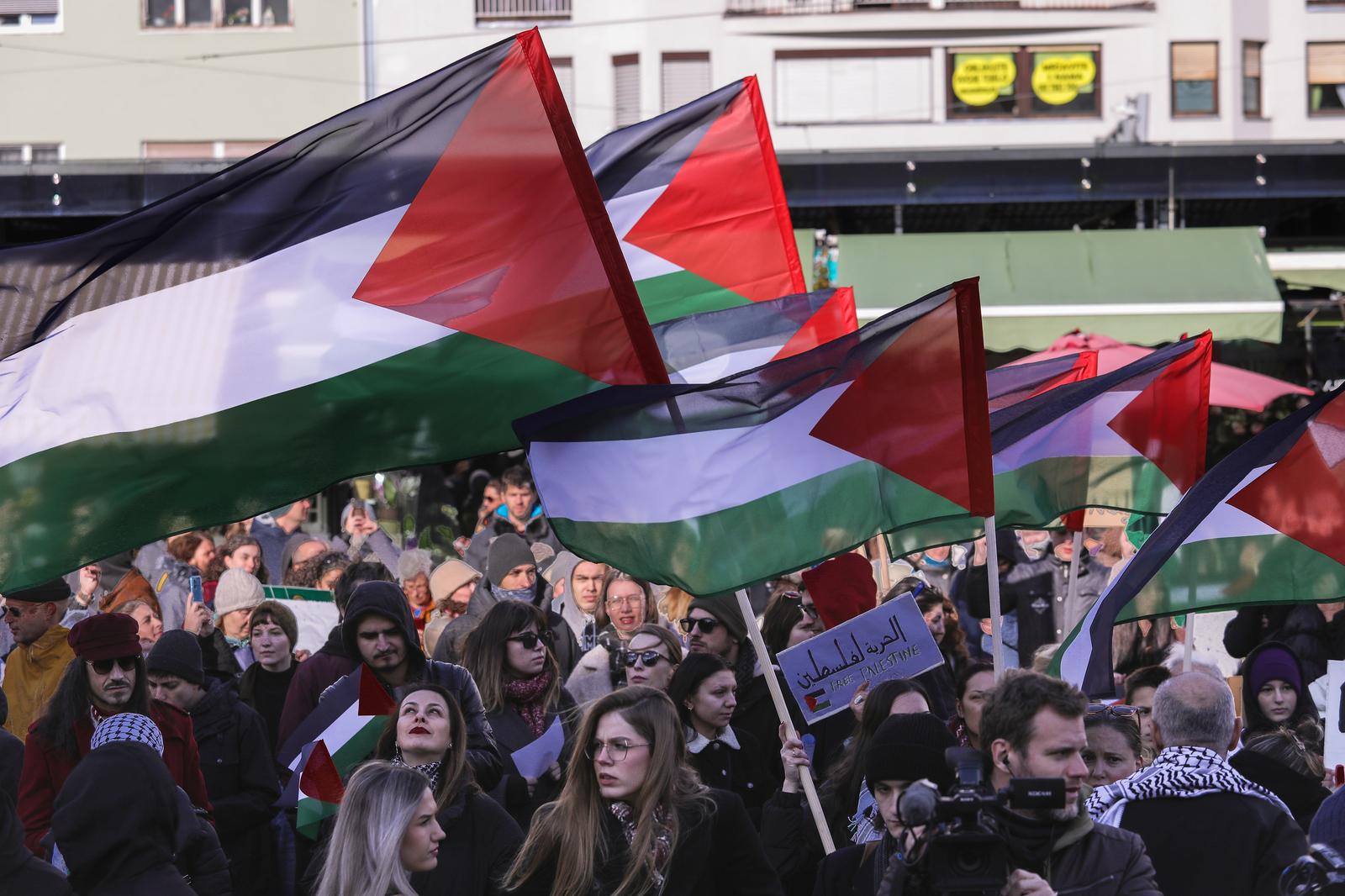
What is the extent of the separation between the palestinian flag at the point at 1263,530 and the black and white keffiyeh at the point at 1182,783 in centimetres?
230

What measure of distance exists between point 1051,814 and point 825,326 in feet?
20.8

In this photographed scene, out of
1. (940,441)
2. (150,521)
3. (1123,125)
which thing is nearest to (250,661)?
(150,521)

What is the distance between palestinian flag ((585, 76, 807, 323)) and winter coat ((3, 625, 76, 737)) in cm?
376

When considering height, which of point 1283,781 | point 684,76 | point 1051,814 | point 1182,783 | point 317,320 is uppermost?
point 684,76

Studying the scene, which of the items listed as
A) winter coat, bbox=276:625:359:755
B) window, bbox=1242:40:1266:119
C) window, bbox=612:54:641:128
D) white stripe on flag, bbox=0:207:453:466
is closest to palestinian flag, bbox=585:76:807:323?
winter coat, bbox=276:625:359:755

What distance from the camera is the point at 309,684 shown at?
8.30 metres

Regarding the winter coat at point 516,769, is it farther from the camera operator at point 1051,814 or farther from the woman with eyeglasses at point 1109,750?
the camera operator at point 1051,814

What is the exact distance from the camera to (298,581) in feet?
38.4

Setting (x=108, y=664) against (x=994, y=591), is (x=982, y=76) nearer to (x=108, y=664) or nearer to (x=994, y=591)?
(x=994, y=591)

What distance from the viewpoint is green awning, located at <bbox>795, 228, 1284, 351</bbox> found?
21.4 m

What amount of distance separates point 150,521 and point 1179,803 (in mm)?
3606

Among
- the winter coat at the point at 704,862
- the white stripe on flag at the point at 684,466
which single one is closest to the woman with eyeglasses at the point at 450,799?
the winter coat at the point at 704,862

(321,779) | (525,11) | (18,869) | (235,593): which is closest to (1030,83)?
(525,11)

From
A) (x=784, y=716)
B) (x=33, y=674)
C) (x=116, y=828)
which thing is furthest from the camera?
(x=33, y=674)
